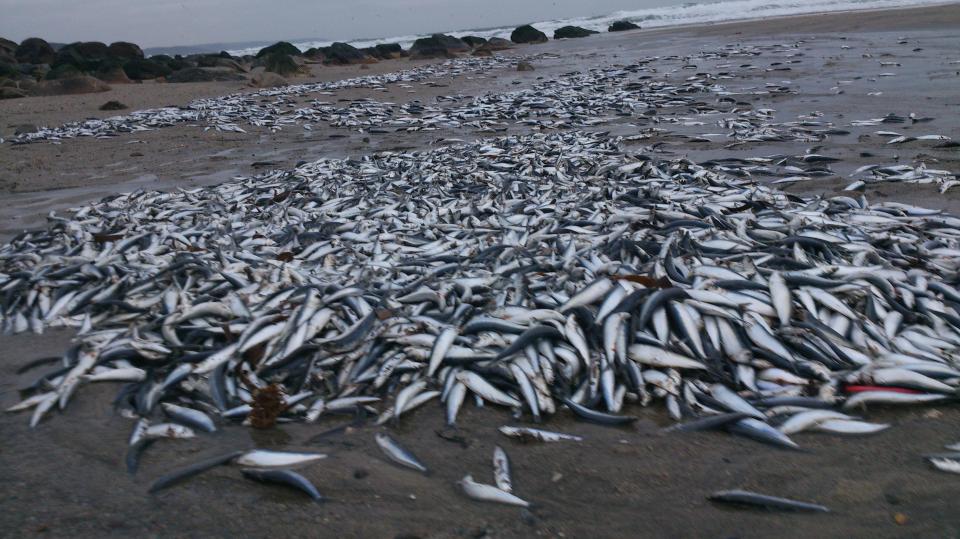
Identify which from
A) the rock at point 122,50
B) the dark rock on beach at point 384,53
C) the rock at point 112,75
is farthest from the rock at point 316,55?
the rock at point 112,75

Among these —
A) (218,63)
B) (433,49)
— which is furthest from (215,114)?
(433,49)

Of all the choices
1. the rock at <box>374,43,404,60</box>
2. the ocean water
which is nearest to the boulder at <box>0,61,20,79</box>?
the rock at <box>374,43,404,60</box>

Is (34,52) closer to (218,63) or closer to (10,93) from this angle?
(218,63)

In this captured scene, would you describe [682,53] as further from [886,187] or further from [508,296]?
[508,296]

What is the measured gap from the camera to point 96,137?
12.9 meters

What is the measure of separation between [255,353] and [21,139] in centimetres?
1218

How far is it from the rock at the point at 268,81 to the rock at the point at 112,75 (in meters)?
6.20

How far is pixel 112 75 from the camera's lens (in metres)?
24.8

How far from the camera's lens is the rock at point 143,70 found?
26156 mm

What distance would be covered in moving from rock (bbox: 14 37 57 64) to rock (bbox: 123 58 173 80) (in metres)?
9.00

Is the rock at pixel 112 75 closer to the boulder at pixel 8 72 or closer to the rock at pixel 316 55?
the boulder at pixel 8 72

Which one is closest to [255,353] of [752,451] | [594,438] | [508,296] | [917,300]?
[508,296]

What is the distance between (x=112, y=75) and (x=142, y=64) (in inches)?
73.7

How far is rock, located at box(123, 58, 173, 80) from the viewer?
85.8ft
